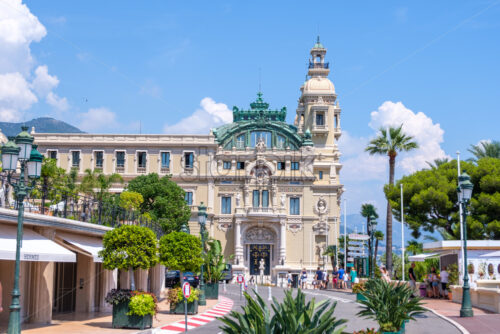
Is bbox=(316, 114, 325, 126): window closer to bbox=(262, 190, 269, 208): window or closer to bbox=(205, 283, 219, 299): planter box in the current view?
bbox=(262, 190, 269, 208): window

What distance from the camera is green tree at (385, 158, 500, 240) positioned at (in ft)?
150

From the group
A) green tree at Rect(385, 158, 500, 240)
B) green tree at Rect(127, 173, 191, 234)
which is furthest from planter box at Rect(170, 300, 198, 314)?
green tree at Rect(127, 173, 191, 234)

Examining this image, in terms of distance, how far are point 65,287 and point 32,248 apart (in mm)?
9007

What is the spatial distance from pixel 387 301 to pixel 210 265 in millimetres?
26516

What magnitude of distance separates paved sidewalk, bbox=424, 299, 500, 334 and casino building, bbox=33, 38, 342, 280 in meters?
42.0

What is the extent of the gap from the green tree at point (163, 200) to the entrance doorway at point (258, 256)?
12702 mm

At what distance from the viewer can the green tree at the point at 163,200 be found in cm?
5922

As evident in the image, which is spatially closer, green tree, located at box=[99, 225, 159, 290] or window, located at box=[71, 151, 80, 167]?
green tree, located at box=[99, 225, 159, 290]

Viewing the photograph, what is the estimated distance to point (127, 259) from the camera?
778 inches

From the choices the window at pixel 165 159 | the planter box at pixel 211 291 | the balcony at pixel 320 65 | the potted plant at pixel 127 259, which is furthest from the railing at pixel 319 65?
the potted plant at pixel 127 259

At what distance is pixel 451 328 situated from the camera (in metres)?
18.8

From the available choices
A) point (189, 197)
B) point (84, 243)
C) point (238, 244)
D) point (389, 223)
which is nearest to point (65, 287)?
A: point (84, 243)

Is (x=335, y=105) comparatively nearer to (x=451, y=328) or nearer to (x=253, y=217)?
(x=253, y=217)

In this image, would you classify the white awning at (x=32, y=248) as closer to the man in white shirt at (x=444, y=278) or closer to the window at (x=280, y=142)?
the man in white shirt at (x=444, y=278)
